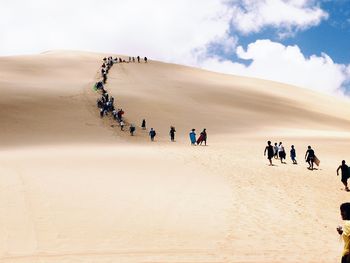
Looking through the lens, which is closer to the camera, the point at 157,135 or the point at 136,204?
the point at 136,204

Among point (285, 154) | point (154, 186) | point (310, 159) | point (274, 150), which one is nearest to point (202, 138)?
point (274, 150)

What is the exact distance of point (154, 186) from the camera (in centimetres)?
1669

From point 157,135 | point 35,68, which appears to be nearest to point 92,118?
point 157,135

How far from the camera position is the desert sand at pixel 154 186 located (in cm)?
1039

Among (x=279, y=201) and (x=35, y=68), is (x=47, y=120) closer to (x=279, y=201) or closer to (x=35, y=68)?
(x=279, y=201)

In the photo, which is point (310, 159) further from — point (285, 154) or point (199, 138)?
point (199, 138)

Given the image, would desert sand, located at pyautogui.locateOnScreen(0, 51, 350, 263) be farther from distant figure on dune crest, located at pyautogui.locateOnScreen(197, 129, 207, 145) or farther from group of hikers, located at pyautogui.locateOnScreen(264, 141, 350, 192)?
distant figure on dune crest, located at pyautogui.locateOnScreen(197, 129, 207, 145)

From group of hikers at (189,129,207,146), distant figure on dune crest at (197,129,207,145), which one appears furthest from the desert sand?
distant figure on dune crest at (197,129,207,145)

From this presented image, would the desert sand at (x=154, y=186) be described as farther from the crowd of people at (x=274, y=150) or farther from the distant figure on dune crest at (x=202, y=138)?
the distant figure on dune crest at (x=202, y=138)

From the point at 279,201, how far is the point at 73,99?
103ft

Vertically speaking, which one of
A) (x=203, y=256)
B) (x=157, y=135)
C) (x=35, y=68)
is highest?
(x=35, y=68)

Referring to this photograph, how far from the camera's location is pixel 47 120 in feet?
120

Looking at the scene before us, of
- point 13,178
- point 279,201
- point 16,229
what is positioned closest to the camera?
point 16,229

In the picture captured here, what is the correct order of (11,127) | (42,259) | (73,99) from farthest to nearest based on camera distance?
(73,99) < (11,127) < (42,259)
